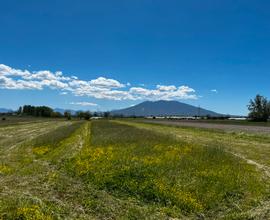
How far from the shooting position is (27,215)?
10.4 meters

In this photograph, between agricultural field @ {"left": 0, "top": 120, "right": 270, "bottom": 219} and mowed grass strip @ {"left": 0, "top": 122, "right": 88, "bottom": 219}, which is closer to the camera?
mowed grass strip @ {"left": 0, "top": 122, "right": 88, "bottom": 219}

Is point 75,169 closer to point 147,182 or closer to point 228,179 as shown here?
point 147,182

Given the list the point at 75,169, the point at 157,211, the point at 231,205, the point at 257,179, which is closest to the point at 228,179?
the point at 257,179

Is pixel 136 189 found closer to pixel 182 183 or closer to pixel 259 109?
pixel 182 183

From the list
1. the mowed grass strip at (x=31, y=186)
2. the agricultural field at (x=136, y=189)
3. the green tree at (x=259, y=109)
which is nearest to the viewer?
the mowed grass strip at (x=31, y=186)

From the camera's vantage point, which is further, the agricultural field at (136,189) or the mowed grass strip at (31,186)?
the agricultural field at (136,189)

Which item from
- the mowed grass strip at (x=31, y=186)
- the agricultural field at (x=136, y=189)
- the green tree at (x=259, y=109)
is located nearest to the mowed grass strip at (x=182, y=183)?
the agricultural field at (x=136, y=189)

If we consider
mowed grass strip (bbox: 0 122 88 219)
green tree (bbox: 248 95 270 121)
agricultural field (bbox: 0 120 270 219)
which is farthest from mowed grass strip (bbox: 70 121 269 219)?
green tree (bbox: 248 95 270 121)

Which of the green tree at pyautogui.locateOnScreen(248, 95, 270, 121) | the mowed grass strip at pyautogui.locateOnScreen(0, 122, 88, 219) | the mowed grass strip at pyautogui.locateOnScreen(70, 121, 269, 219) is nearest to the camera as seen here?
the mowed grass strip at pyautogui.locateOnScreen(0, 122, 88, 219)

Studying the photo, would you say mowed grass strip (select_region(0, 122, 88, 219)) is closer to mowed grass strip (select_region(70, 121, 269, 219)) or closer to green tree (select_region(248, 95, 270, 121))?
mowed grass strip (select_region(70, 121, 269, 219))

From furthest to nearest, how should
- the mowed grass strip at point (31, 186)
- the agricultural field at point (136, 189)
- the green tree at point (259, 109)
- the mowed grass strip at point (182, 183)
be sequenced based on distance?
1. the green tree at point (259, 109)
2. the mowed grass strip at point (182, 183)
3. the agricultural field at point (136, 189)
4. the mowed grass strip at point (31, 186)

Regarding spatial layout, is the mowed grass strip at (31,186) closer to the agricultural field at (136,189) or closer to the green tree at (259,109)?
the agricultural field at (136,189)

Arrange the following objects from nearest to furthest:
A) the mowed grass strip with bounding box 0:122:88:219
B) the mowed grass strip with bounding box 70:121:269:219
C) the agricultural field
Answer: the mowed grass strip with bounding box 0:122:88:219, the agricultural field, the mowed grass strip with bounding box 70:121:269:219

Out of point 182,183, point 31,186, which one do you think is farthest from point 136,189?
point 31,186
